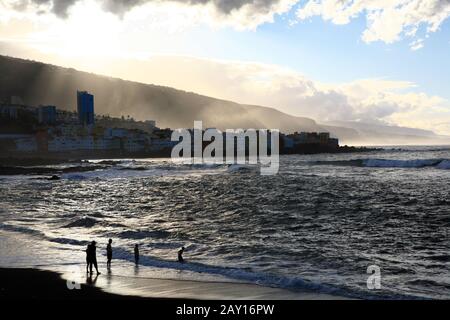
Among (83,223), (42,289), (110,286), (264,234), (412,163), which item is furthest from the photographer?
(412,163)

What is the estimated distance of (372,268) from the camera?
1930cm

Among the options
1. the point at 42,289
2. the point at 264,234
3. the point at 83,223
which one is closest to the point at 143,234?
the point at 83,223

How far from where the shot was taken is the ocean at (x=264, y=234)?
1844 centimetres

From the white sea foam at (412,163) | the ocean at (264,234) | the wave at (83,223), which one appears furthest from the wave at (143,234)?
the white sea foam at (412,163)

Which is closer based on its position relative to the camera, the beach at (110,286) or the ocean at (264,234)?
the beach at (110,286)

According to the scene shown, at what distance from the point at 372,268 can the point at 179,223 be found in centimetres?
1629

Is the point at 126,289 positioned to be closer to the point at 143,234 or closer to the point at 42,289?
the point at 42,289

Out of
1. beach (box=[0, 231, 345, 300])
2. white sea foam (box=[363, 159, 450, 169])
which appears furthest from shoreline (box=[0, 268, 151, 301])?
white sea foam (box=[363, 159, 450, 169])

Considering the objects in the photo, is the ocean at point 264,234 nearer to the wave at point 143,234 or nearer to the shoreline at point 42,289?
the wave at point 143,234

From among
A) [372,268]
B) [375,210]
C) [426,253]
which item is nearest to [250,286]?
[372,268]

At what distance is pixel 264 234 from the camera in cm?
2809

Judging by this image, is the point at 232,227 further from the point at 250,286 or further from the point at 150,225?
the point at 250,286

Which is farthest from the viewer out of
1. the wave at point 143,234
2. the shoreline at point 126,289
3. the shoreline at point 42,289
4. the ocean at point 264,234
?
the wave at point 143,234

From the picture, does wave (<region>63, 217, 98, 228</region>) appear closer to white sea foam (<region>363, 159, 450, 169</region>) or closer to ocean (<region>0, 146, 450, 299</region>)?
ocean (<region>0, 146, 450, 299</region>)
